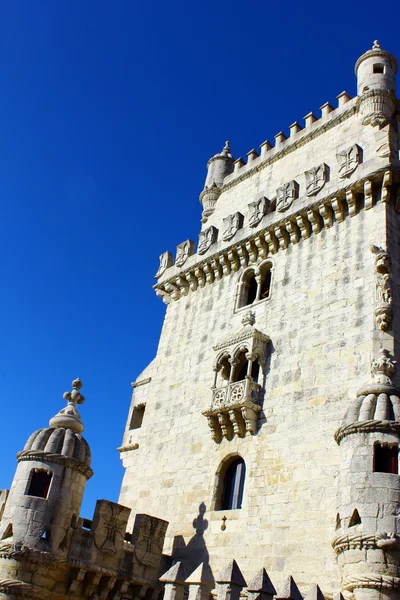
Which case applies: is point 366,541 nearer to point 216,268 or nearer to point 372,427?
point 372,427

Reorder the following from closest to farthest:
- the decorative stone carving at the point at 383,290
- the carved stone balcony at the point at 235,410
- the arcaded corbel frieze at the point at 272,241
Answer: the decorative stone carving at the point at 383,290
the carved stone balcony at the point at 235,410
the arcaded corbel frieze at the point at 272,241

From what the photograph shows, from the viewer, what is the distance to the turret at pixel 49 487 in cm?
1689

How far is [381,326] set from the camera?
17.0 metres

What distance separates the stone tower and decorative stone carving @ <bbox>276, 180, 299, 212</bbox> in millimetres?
52

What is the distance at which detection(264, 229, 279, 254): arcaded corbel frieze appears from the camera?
72.7 ft

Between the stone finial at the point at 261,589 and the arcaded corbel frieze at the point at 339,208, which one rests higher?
the arcaded corbel frieze at the point at 339,208

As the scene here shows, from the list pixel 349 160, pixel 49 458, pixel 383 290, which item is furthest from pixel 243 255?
pixel 49 458

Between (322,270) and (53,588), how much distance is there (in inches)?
468

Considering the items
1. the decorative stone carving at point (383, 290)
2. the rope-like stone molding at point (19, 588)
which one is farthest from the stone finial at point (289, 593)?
the decorative stone carving at point (383, 290)

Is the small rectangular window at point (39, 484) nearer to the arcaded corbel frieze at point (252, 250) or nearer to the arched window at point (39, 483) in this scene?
the arched window at point (39, 483)

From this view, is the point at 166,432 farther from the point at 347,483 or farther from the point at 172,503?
the point at 347,483

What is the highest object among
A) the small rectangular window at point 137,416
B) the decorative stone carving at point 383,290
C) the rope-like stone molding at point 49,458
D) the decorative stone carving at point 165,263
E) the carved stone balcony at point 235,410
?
the decorative stone carving at point 165,263

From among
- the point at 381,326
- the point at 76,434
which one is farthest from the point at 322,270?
the point at 76,434

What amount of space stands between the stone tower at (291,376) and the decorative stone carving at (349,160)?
0.04 m
